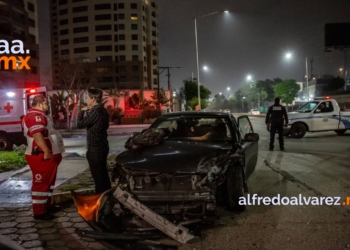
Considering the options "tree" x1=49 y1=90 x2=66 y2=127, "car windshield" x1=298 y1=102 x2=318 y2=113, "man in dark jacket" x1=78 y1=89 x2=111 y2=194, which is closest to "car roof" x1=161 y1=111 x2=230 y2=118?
"man in dark jacket" x1=78 y1=89 x2=111 y2=194

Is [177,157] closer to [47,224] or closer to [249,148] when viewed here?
[47,224]

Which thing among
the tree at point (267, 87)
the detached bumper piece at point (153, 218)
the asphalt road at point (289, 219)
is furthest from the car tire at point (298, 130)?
the tree at point (267, 87)

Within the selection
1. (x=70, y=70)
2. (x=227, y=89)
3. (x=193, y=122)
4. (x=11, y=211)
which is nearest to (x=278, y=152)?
(x=193, y=122)

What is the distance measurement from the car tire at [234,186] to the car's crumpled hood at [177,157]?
Answer: 0.26 m

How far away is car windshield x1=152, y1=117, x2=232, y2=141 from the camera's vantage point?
645cm

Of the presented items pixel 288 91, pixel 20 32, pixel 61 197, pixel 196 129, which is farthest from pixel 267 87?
pixel 61 197

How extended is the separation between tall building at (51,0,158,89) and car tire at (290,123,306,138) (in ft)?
212

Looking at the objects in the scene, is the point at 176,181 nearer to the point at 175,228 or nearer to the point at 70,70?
the point at 175,228

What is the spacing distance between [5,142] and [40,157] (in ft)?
31.8

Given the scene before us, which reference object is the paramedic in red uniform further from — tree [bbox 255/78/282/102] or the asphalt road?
tree [bbox 255/78/282/102]

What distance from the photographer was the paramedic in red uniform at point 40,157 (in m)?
5.11

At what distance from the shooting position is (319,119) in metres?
17.2

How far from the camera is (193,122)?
7125 millimetres

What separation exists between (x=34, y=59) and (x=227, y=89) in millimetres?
68051
